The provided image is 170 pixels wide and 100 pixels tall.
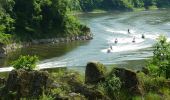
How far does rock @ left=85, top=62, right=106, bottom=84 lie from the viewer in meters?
24.0

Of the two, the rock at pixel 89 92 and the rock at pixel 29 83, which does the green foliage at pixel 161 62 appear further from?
the rock at pixel 29 83

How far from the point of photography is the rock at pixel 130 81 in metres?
22.6

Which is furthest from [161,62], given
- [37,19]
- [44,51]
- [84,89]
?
[37,19]

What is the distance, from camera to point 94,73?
960 inches

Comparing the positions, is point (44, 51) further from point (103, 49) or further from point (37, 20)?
point (37, 20)

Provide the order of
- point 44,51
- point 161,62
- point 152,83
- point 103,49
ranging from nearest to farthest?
point 152,83 → point 161,62 → point 44,51 → point 103,49

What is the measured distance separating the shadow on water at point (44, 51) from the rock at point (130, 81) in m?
48.8

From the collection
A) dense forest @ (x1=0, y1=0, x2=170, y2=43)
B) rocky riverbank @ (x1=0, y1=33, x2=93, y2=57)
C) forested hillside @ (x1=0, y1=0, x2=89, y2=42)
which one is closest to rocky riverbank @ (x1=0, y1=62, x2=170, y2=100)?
rocky riverbank @ (x1=0, y1=33, x2=93, y2=57)

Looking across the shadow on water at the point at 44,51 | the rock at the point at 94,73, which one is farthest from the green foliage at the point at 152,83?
the shadow on water at the point at 44,51

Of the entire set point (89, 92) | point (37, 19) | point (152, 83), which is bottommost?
point (37, 19)

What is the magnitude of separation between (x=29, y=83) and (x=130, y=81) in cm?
525

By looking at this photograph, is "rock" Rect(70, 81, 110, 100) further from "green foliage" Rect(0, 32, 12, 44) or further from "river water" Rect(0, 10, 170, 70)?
"green foliage" Rect(0, 32, 12, 44)

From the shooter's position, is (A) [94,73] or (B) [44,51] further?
(B) [44,51]

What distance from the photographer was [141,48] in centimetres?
8488
